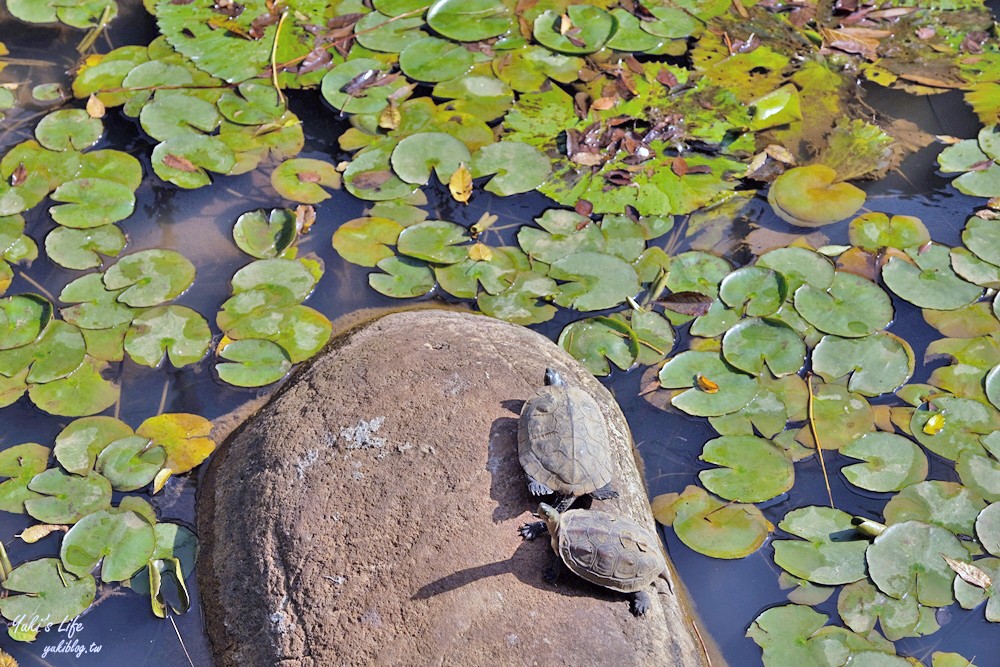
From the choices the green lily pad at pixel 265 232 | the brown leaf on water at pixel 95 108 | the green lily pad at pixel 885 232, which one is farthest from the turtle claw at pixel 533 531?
the brown leaf on water at pixel 95 108

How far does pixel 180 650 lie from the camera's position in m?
3.54

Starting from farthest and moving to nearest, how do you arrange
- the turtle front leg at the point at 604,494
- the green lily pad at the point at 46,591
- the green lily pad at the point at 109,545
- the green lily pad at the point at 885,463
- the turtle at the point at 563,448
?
the green lily pad at the point at 885,463
the green lily pad at the point at 109,545
the green lily pad at the point at 46,591
the turtle front leg at the point at 604,494
the turtle at the point at 563,448

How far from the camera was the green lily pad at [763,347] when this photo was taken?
175 inches

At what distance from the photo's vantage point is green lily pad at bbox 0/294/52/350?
434 centimetres

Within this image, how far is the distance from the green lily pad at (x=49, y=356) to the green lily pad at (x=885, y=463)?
3.95 meters

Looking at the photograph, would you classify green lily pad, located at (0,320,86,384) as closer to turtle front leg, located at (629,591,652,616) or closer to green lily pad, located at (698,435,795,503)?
turtle front leg, located at (629,591,652,616)

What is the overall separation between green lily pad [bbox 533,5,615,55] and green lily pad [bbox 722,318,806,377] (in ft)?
8.38

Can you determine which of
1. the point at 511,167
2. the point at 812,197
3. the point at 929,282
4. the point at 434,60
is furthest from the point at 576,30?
the point at 929,282

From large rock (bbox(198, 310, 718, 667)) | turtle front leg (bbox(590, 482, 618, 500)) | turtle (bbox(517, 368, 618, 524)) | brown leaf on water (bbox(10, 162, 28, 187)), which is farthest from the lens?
brown leaf on water (bbox(10, 162, 28, 187))

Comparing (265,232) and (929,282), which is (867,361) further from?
(265,232)

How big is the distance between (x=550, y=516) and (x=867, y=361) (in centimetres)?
229

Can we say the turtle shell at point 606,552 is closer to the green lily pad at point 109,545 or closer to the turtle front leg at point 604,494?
the turtle front leg at point 604,494

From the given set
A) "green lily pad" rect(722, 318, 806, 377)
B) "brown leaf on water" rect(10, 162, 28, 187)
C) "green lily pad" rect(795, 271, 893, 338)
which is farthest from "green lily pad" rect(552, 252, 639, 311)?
"brown leaf on water" rect(10, 162, 28, 187)

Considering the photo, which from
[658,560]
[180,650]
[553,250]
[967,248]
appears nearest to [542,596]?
[658,560]
